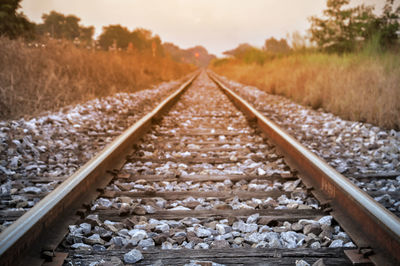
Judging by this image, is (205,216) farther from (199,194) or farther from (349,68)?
(349,68)

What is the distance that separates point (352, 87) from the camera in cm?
644

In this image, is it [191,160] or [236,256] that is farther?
[191,160]

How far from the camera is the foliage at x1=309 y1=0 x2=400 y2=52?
10031 millimetres

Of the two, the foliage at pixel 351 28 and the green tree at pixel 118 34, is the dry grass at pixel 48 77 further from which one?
the green tree at pixel 118 34

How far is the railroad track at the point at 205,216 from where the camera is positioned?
1.59 metres

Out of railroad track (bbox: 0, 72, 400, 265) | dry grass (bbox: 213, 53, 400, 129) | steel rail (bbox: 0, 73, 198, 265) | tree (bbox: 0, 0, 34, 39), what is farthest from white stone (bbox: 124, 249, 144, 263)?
tree (bbox: 0, 0, 34, 39)

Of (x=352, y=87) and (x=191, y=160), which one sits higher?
(x=352, y=87)

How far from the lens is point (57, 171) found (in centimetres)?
302

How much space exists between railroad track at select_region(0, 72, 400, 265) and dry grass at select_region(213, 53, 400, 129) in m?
2.28

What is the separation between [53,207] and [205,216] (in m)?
0.90

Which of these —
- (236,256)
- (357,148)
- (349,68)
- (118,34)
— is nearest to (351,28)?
(349,68)

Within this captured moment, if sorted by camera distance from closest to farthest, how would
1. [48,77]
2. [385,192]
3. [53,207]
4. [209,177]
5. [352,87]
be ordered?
[53,207] < [385,192] < [209,177] < [352,87] < [48,77]

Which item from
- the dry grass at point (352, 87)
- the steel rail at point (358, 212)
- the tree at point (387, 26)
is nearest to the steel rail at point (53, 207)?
the steel rail at point (358, 212)

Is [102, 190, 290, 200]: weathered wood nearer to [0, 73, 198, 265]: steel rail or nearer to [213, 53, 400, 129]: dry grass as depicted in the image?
[0, 73, 198, 265]: steel rail
